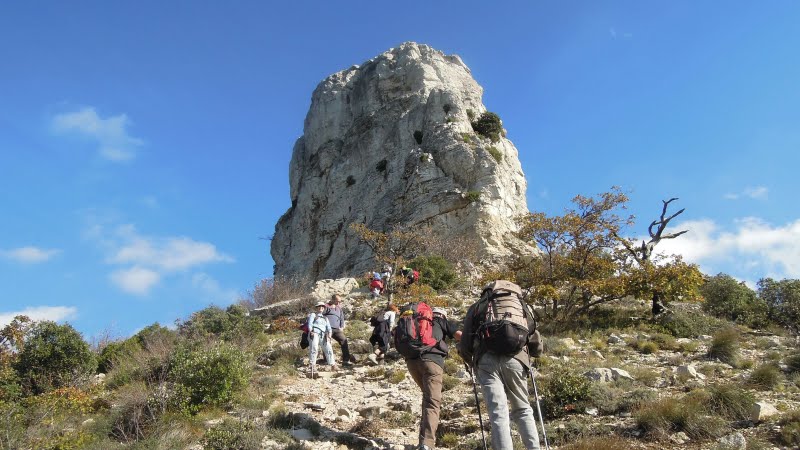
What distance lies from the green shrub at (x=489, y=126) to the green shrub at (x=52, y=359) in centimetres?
2899

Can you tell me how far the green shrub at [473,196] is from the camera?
30.4m

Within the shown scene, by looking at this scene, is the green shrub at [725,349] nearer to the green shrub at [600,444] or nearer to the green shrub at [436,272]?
the green shrub at [600,444]

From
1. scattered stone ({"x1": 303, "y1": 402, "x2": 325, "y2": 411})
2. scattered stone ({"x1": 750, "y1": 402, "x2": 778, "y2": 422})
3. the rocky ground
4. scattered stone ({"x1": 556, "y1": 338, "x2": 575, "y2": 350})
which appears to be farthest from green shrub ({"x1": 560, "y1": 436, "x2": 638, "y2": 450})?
scattered stone ({"x1": 556, "y1": 338, "x2": 575, "y2": 350})

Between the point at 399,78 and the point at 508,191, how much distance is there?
1559 cm

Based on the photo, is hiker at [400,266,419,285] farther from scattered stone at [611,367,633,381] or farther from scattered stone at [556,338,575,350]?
scattered stone at [611,367,633,381]

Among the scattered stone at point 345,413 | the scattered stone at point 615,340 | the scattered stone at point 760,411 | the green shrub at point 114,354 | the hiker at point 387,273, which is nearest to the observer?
the scattered stone at point 760,411

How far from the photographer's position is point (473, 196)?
3047 centimetres

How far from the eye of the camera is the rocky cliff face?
3109cm

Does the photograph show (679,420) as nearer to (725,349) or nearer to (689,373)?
(689,373)

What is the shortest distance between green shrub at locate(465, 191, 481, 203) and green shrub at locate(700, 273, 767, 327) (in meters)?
14.4

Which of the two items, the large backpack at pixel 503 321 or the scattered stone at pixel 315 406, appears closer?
the large backpack at pixel 503 321

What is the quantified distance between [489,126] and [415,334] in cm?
3173

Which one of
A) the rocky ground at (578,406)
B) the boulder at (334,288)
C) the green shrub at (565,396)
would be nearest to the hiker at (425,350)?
the rocky ground at (578,406)

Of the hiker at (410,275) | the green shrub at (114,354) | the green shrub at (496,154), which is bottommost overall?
the green shrub at (114,354)
